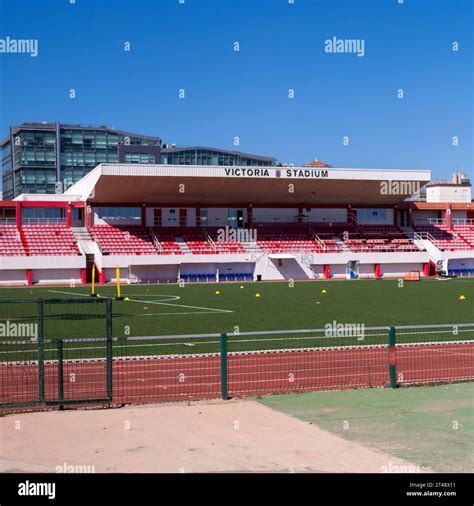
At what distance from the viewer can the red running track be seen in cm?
1302

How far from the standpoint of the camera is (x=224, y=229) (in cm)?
7006

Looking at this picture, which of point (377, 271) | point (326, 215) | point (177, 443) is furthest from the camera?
point (326, 215)

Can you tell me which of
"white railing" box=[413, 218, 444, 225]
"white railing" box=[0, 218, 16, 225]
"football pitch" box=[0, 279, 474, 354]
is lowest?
"football pitch" box=[0, 279, 474, 354]

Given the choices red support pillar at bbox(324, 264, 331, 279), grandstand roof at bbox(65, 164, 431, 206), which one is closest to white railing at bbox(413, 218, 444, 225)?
grandstand roof at bbox(65, 164, 431, 206)

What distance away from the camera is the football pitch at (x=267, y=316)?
808 inches

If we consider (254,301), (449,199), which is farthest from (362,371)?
(449,199)

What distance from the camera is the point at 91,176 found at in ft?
213

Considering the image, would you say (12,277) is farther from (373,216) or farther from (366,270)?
(373,216)

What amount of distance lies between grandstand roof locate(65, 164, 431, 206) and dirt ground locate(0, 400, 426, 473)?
50.2 metres

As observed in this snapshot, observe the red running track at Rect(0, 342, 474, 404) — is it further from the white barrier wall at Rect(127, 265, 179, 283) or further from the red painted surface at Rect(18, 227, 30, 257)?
the red painted surface at Rect(18, 227, 30, 257)

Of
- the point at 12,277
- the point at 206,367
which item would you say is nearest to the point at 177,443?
the point at 206,367

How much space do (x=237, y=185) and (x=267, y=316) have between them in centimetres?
3846
